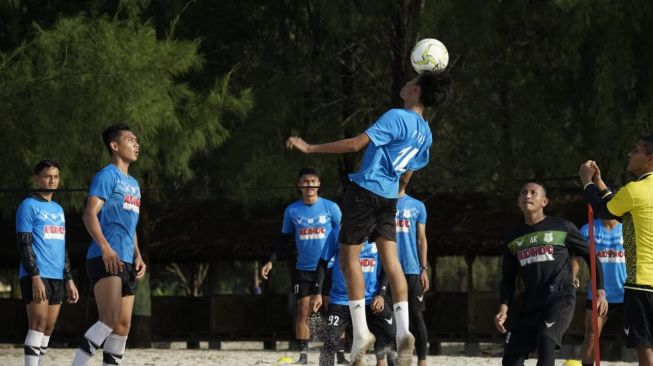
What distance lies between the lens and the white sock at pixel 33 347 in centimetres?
1193

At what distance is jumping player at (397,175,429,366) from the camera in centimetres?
1286

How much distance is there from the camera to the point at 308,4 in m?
23.0

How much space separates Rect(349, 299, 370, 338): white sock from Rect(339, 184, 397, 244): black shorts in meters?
0.47

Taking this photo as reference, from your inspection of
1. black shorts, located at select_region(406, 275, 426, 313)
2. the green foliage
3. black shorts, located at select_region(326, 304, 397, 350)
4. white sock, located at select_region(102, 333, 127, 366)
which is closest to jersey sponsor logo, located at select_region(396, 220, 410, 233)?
Answer: black shorts, located at select_region(406, 275, 426, 313)

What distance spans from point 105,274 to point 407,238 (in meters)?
4.30

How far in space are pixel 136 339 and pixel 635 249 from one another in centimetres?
1533

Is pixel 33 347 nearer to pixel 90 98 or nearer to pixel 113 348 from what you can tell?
pixel 113 348

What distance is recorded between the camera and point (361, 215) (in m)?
8.70

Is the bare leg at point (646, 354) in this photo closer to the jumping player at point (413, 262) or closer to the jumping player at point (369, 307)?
the jumping player at point (369, 307)

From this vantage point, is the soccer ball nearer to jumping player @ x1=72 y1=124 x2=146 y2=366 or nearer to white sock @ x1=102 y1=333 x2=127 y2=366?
jumping player @ x1=72 y1=124 x2=146 y2=366

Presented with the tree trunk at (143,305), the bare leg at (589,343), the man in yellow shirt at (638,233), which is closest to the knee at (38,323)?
the bare leg at (589,343)

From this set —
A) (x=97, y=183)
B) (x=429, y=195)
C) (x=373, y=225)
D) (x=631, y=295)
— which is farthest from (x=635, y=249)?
(x=429, y=195)

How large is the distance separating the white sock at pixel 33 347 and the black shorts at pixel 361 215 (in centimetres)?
439

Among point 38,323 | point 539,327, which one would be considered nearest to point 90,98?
point 38,323
